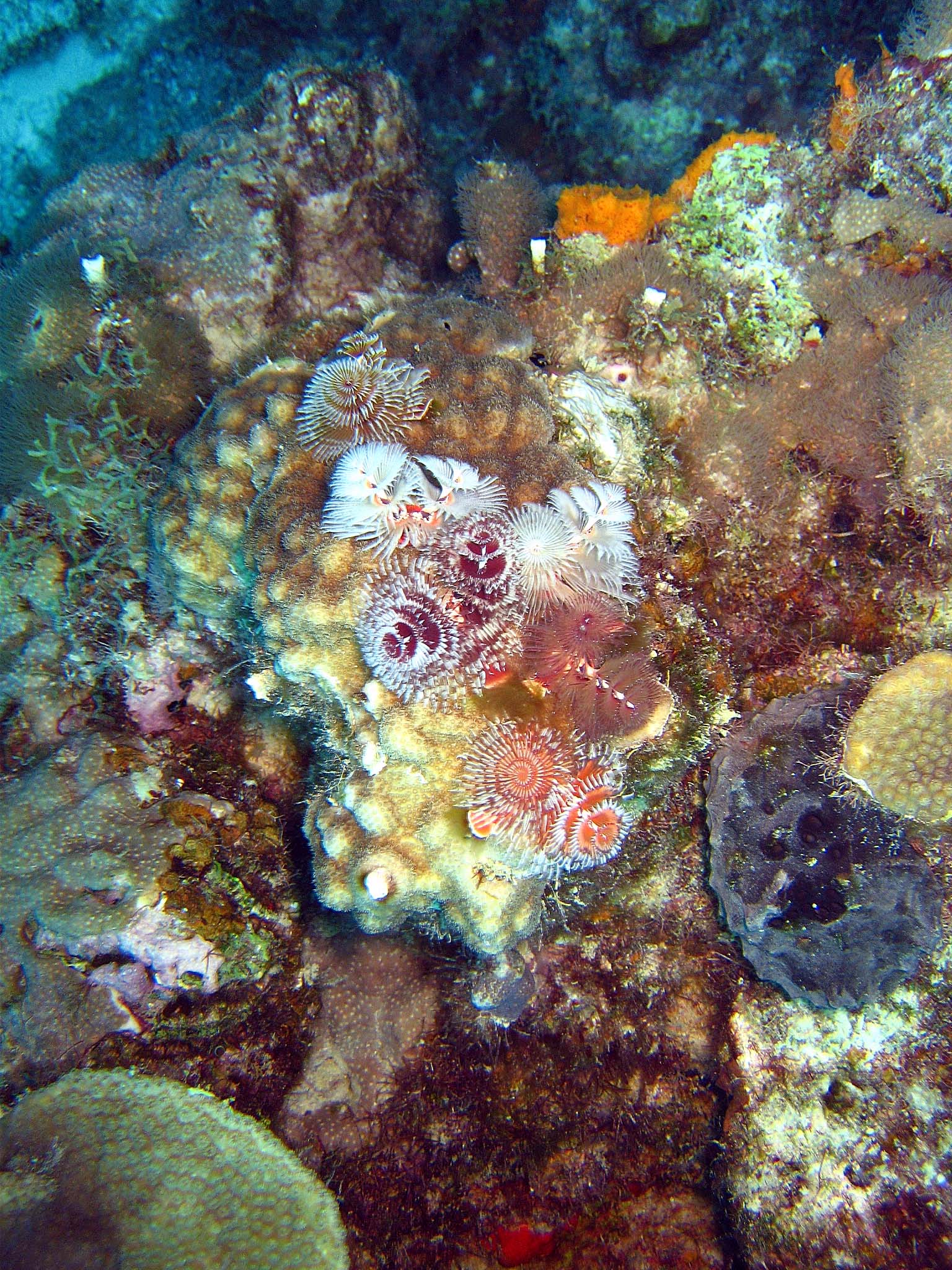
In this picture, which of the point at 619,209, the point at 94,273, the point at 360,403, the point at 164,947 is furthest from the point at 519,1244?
the point at 94,273

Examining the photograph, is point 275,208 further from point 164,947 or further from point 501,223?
point 164,947

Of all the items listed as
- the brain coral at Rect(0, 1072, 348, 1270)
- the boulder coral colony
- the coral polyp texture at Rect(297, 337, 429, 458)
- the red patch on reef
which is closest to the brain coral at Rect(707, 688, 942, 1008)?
the boulder coral colony

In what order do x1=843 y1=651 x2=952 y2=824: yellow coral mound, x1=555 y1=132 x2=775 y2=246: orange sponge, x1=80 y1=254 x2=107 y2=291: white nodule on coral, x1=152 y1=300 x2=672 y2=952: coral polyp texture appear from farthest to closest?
x1=80 y1=254 x2=107 y2=291: white nodule on coral
x1=555 y1=132 x2=775 y2=246: orange sponge
x1=843 y1=651 x2=952 y2=824: yellow coral mound
x1=152 y1=300 x2=672 y2=952: coral polyp texture

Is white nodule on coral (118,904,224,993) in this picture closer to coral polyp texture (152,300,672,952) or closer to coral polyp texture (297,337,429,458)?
coral polyp texture (152,300,672,952)

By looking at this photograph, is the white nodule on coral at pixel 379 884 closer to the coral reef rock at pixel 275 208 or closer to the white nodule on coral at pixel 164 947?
the white nodule on coral at pixel 164 947

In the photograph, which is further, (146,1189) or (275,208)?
(275,208)

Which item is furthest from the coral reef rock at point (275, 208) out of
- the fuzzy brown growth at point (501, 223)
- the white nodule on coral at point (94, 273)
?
the fuzzy brown growth at point (501, 223)

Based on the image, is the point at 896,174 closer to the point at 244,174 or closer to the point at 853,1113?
the point at 244,174
